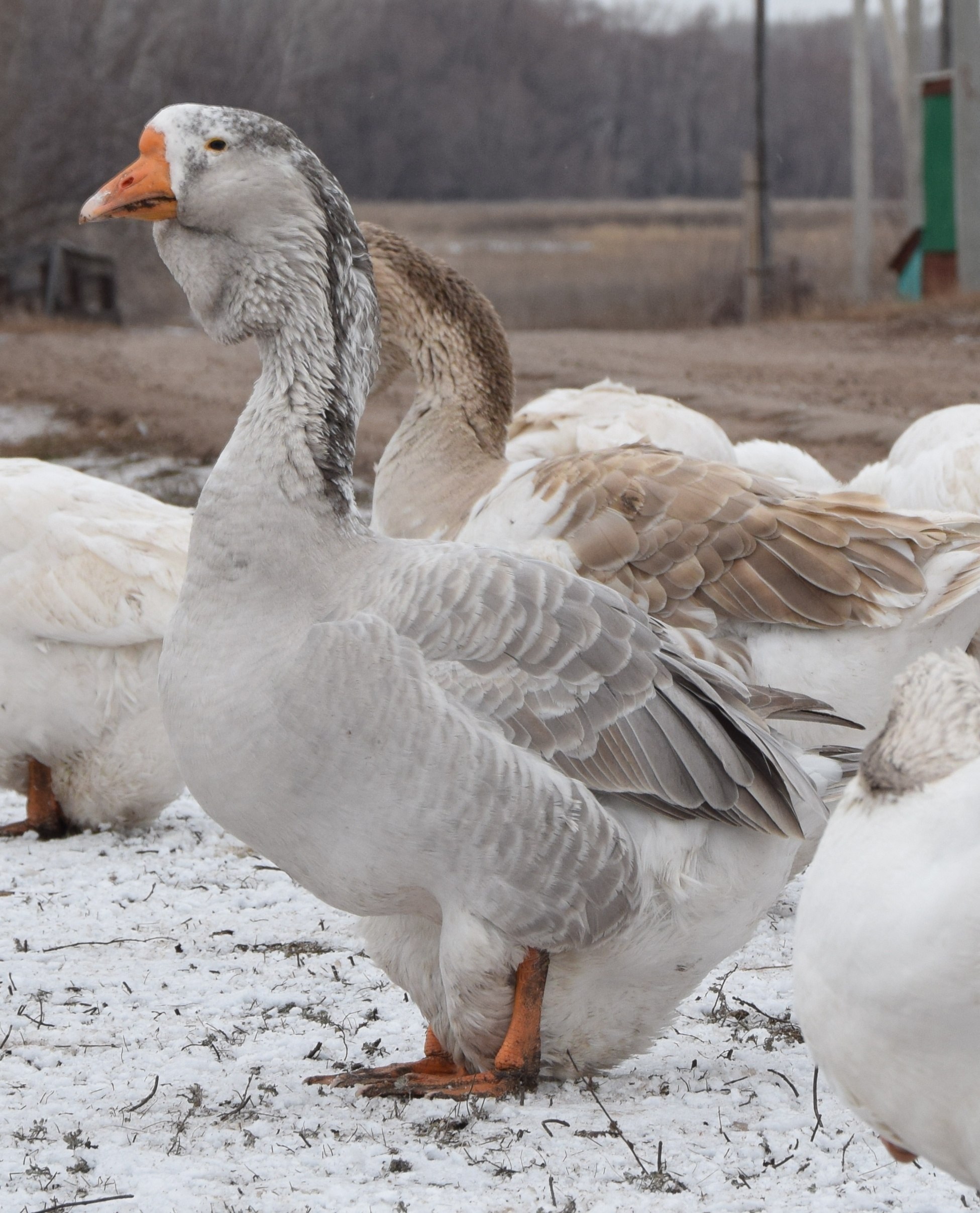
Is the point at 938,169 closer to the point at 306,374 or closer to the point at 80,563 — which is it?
the point at 80,563

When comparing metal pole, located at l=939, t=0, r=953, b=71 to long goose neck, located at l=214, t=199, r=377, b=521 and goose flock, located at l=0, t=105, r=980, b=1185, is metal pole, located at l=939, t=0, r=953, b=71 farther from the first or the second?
goose flock, located at l=0, t=105, r=980, b=1185

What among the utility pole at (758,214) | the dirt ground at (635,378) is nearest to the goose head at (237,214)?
the dirt ground at (635,378)

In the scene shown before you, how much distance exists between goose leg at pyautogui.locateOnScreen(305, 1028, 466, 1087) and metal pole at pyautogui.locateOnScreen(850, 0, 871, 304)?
23103 mm

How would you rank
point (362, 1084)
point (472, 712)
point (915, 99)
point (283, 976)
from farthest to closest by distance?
point (915, 99) → point (283, 976) → point (362, 1084) → point (472, 712)

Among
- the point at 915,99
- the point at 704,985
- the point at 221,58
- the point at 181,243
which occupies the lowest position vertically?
the point at 704,985

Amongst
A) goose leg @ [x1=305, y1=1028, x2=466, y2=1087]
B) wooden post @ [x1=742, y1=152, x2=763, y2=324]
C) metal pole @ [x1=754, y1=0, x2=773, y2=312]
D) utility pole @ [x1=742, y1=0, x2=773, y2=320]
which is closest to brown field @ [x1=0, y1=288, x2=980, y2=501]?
wooden post @ [x1=742, y1=152, x2=763, y2=324]

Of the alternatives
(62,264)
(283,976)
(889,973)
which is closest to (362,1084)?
(283,976)

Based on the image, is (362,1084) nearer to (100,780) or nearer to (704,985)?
(704,985)

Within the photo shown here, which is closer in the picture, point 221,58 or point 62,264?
point 62,264

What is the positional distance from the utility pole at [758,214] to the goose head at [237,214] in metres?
21.6

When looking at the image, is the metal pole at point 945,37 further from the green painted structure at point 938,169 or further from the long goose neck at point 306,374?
the long goose neck at point 306,374

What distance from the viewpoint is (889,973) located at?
216cm

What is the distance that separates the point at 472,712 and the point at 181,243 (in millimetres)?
1243

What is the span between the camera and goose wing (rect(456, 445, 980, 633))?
14.5 ft
